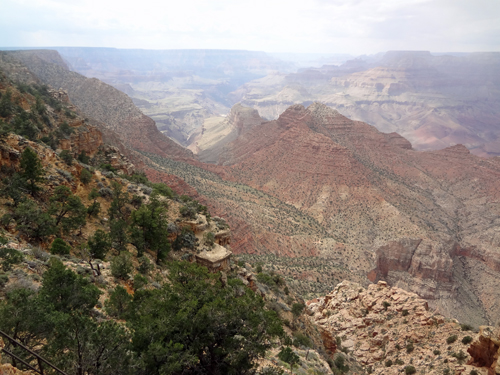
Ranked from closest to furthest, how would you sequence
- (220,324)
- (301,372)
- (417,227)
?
(220,324) → (301,372) → (417,227)

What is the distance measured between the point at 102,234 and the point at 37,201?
17.2ft

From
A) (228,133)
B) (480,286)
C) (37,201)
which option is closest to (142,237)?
(37,201)

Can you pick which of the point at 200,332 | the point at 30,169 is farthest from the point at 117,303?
the point at 30,169

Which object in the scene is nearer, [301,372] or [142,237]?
[301,372]

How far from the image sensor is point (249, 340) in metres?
11.6

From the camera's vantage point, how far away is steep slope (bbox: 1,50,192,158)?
10275 centimetres

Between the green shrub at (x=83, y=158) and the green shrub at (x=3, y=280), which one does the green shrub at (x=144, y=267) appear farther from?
the green shrub at (x=83, y=158)

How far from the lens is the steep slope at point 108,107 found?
10275cm

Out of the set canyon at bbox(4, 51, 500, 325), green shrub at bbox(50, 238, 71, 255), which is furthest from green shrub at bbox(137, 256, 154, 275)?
canyon at bbox(4, 51, 500, 325)

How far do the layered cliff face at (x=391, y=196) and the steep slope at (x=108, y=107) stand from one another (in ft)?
92.9

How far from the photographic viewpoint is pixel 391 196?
8562 cm

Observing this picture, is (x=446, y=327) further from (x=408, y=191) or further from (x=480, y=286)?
(x=408, y=191)

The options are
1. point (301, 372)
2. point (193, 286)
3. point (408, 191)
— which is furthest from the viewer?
point (408, 191)

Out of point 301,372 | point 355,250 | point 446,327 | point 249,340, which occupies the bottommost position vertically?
point 355,250
